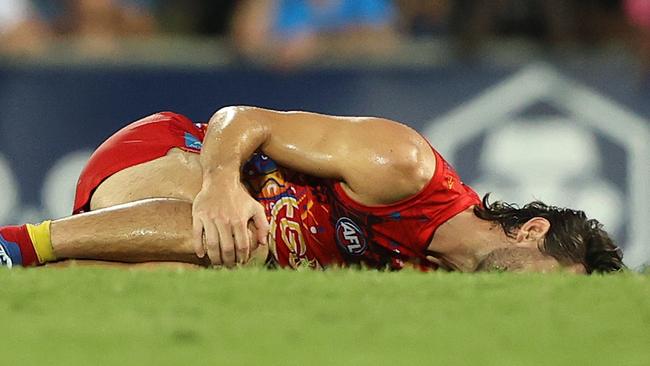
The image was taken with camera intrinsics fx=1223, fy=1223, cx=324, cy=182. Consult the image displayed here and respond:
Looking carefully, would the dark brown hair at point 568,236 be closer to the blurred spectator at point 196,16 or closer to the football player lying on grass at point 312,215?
the football player lying on grass at point 312,215

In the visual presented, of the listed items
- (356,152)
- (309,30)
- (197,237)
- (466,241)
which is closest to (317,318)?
(197,237)

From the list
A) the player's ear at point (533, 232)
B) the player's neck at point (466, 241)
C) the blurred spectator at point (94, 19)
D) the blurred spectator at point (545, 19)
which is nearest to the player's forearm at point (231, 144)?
the player's neck at point (466, 241)

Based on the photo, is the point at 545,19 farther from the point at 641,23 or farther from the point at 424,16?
the point at 424,16

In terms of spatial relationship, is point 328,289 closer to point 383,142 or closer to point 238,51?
point 383,142

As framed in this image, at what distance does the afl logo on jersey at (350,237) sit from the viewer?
13.5 ft

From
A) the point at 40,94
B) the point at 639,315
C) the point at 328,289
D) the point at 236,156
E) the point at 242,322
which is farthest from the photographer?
the point at 40,94

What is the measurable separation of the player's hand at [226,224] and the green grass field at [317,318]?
1.03 ft

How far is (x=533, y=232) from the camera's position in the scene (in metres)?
4.13

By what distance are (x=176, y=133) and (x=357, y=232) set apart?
0.94m

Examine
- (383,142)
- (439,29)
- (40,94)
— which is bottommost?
(40,94)

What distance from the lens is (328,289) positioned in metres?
3.15

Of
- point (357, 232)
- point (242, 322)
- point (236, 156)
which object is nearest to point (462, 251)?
point (357, 232)

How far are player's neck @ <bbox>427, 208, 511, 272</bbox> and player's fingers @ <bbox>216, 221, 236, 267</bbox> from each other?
29.4 inches

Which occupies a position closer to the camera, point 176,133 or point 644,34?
point 176,133
